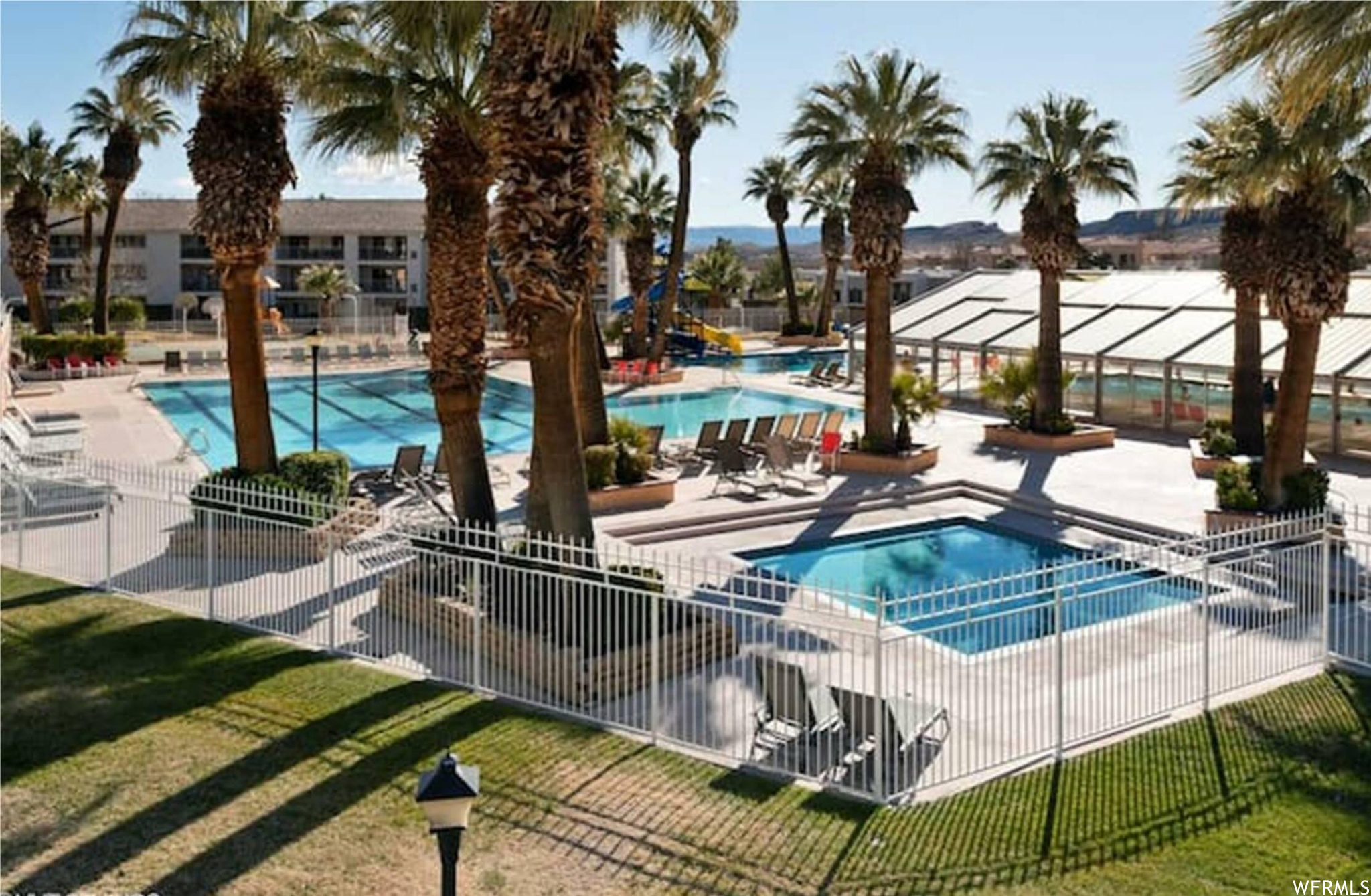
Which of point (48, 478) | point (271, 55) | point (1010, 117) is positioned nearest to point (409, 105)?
point (271, 55)

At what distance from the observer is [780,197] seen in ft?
193

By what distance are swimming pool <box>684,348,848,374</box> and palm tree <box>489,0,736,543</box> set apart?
34226mm

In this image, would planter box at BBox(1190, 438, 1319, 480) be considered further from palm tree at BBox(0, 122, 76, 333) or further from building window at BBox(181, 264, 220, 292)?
building window at BBox(181, 264, 220, 292)

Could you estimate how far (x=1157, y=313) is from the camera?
30.8 m

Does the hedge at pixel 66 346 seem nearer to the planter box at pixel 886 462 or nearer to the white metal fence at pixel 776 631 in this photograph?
the white metal fence at pixel 776 631

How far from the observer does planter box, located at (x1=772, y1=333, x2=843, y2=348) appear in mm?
56125

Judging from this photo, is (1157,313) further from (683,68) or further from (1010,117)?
(683,68)

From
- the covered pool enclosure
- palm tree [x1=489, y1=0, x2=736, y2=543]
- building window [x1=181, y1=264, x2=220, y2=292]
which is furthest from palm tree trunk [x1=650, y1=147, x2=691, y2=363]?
building window [x1=181, y1=264, x2=220, y2=292]

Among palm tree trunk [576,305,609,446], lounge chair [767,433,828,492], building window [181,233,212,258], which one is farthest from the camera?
building window [181,233,212,258]

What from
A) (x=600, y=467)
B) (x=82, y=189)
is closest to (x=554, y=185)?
(x=600, y=467)

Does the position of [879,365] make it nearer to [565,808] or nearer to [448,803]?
[565,808]

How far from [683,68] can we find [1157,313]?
1652 cm

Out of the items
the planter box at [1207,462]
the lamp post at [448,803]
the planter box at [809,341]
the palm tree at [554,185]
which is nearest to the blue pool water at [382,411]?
the planter box at [1207,462]

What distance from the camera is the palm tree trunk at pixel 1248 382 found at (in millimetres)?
23594
